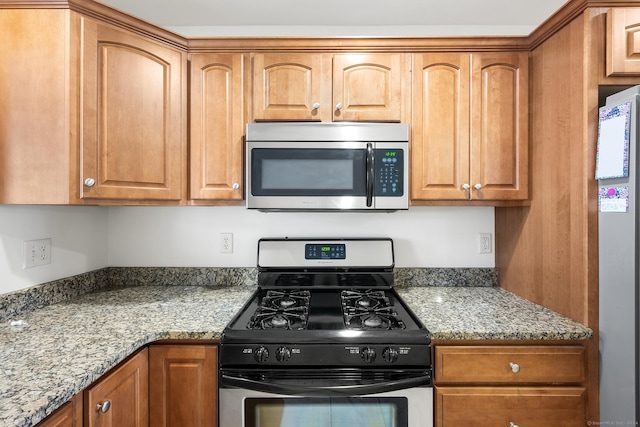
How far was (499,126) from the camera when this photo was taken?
1725mm

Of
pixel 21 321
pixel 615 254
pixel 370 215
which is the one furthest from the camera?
pixel 370 215

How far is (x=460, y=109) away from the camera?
1.73 m

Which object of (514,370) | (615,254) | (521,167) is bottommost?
(514,370)

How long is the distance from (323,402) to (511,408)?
682 mm

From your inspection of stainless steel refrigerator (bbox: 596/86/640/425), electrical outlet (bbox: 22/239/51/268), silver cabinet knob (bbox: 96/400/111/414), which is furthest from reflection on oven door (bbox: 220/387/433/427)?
electrical outlet (bbox: 22/239/51/268)

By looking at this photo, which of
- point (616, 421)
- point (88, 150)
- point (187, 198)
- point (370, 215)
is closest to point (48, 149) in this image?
point (88, 150)

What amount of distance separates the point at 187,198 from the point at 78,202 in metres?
0.47

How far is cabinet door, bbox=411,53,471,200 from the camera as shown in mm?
1729

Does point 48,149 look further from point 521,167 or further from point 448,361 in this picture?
point 521,167

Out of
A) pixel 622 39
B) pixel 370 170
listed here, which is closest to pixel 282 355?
pixel 370 170

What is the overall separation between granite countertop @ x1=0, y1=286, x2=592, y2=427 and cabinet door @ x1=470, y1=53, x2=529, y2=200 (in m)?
0.57

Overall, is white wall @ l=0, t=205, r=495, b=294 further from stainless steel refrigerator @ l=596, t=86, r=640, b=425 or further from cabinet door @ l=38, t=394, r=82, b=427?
cabinet door @ l=38, t=394, r=82, b=427

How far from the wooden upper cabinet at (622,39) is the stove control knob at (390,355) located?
4.17 ft

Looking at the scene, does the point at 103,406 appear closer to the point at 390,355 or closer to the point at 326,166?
the point at 390,355
